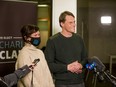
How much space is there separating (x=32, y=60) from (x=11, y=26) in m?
0.99

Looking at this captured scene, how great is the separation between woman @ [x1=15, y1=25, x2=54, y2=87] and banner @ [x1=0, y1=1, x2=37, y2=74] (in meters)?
0.77

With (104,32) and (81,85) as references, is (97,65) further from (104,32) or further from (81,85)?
(104,32)

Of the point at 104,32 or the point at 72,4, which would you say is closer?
the point at 72,4

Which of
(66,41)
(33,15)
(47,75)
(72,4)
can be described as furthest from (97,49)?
(47,75)

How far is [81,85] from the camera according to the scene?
119 inches

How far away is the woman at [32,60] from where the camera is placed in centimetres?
254

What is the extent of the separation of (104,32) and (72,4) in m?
1.09

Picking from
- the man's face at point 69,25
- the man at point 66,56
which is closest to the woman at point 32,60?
the man at point 66,56

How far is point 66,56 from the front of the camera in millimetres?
2945

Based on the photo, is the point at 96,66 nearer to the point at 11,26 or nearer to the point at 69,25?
the point at 69,25

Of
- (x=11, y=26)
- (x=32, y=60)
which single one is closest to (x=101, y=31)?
(x=11, y=26)

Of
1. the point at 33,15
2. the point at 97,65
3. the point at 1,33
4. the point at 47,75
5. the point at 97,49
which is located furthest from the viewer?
the point at 97,49

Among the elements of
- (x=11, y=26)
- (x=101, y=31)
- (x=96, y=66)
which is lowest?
(x=96, y=66)

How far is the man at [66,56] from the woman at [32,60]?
0.27 meters
